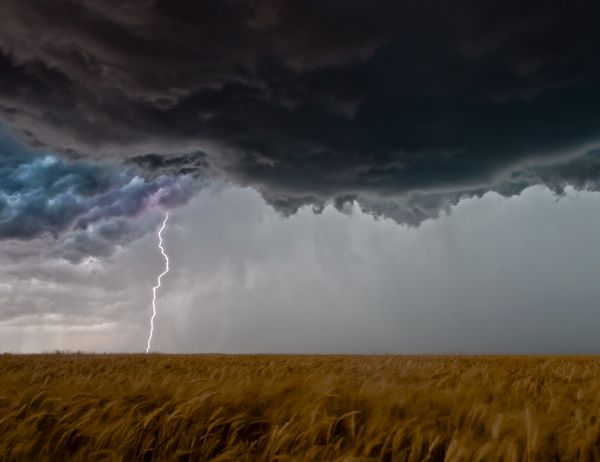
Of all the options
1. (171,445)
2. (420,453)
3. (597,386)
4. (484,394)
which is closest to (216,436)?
(171,445)

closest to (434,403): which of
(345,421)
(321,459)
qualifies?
(345,421)

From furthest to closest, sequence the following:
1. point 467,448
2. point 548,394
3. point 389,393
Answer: point 548,394
point 389,393
point 467,448

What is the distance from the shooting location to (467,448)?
272 cm

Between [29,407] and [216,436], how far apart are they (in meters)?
1.52

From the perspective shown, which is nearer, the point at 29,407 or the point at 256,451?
the point at 256,451

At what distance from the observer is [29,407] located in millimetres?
3789

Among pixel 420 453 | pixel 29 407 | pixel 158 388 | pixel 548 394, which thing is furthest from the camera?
pixel 548 394

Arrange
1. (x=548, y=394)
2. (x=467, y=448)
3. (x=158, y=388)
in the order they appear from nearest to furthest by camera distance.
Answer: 1. (x=467, y=448)
2. (x=158, y=388)
3. (x=548, y=394)

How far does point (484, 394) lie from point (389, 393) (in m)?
1.15

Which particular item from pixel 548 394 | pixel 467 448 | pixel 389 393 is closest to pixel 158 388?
pixel 389 393

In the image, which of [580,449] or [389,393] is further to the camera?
[389,393]

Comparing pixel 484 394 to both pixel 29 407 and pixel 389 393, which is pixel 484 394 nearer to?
pixel 389 393

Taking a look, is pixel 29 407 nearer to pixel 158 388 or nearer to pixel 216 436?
pixel 158 388

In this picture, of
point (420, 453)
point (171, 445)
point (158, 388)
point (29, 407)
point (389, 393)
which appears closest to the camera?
point (420, 453)
